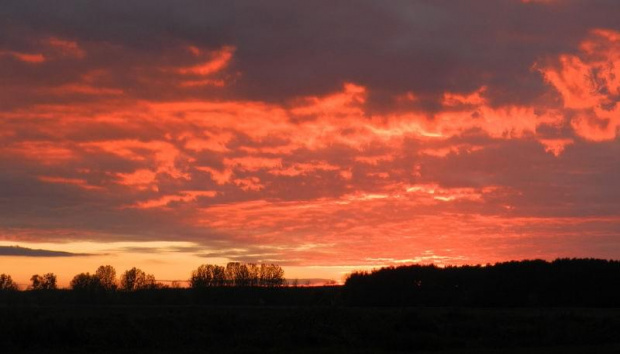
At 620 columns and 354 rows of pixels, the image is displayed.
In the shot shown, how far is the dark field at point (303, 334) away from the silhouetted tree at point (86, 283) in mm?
77139

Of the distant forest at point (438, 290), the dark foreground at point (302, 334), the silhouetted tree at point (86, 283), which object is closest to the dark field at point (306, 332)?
the dark foreground at point (302, 334)

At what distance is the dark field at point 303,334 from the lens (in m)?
37.6

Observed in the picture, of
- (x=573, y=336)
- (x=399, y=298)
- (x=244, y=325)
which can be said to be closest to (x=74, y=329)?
(x=244, y=325)

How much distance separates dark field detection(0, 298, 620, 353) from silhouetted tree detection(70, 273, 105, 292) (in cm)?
7714

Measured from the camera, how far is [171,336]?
41.6 meters

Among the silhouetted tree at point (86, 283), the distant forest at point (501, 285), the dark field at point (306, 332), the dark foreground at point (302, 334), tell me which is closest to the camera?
the dark foreground at point (302, 334)

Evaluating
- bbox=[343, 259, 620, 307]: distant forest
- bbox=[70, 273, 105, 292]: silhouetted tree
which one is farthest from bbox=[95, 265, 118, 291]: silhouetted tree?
bbox=[343, 259, 620, 307]: distant forest

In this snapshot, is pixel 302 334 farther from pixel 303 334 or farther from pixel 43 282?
pixel 43 282

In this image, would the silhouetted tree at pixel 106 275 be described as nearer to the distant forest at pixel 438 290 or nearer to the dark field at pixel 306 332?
the distant forest at pixel 438 290

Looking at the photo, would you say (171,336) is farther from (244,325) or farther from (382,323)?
(382,323)

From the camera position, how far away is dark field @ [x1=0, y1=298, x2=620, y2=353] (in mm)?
37625

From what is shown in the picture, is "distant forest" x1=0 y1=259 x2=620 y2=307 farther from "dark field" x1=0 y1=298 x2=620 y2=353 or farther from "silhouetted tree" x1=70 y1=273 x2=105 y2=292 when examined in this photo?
"dark field" x1=0 y1=298 x2=620 y2=353

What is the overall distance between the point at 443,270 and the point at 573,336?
65.9 meters

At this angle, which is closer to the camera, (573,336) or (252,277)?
(573,336)
